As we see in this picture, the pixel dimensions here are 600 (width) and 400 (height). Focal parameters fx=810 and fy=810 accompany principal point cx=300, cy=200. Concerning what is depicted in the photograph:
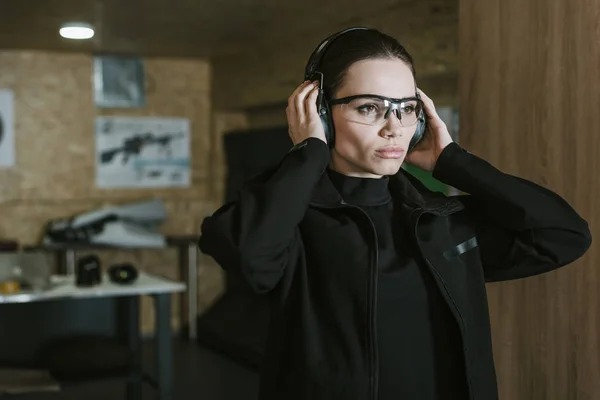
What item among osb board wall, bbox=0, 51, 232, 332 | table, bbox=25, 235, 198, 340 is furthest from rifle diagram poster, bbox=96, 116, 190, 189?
table, bbox=25, 235, 198, 340

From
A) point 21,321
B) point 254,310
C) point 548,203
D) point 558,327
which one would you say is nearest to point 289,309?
point 548,203

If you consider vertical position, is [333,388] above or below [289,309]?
below

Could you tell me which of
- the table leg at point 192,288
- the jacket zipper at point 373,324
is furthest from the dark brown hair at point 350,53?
the table leg at point 192,288

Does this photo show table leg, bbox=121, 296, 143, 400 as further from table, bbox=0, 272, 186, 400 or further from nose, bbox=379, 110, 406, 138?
nose, bbox=379, 110, 406, 138

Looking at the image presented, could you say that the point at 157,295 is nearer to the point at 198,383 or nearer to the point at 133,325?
the point at 133,325

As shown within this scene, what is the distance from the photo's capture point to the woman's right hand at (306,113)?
138cm

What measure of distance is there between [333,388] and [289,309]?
0.52ft

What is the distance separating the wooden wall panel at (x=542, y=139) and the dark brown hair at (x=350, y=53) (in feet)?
1.94

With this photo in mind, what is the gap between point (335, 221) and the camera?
1408mm

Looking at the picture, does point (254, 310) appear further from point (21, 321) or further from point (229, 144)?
point (21, 321)

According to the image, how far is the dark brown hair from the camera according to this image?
138 centimetres

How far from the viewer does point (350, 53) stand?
1.38m

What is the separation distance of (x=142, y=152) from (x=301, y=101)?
5.63 meters

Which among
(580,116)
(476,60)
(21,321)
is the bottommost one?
(21,321)
